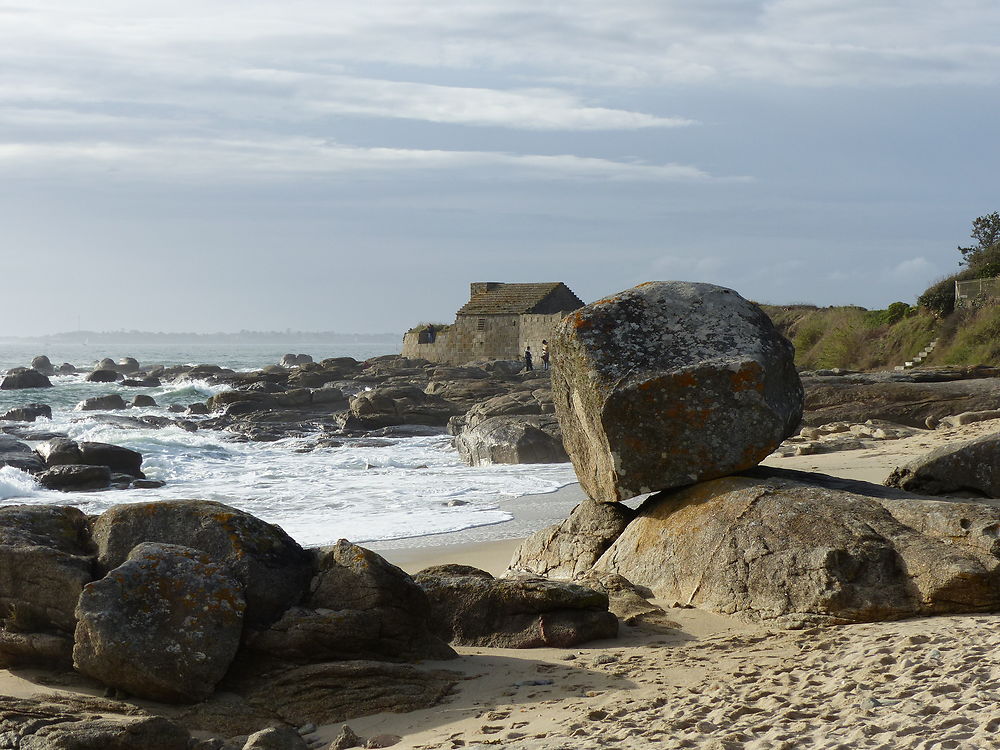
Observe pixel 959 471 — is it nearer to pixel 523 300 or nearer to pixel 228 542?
pixel 228 542

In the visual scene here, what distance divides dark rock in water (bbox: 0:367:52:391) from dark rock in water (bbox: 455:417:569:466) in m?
40.6

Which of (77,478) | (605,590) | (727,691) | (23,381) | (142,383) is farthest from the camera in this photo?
(142,383)

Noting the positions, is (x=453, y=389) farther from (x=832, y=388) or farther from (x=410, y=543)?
(x=410, y=543)

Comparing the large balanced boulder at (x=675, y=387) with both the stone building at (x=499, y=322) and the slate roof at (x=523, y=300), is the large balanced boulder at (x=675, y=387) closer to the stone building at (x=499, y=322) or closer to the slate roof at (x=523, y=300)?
the stone building at (x=499, y=322)

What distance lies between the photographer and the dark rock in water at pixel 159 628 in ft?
17.1

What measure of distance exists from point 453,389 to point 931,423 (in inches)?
673

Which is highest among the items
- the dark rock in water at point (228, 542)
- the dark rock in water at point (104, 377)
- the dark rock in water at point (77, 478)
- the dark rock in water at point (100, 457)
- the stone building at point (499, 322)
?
the stone building at point (499, 322)

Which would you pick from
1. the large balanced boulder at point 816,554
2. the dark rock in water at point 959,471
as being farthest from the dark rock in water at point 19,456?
the dark rock in water at point 959,471

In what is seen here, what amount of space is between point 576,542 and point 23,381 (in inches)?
2024

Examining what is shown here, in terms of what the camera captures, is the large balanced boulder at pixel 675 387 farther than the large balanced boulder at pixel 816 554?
Yes

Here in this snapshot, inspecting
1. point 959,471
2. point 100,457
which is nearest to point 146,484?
point 100,457

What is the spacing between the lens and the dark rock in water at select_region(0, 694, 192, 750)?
458cm

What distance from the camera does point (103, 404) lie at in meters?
39.2

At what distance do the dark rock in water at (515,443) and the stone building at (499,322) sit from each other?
2308 cm
